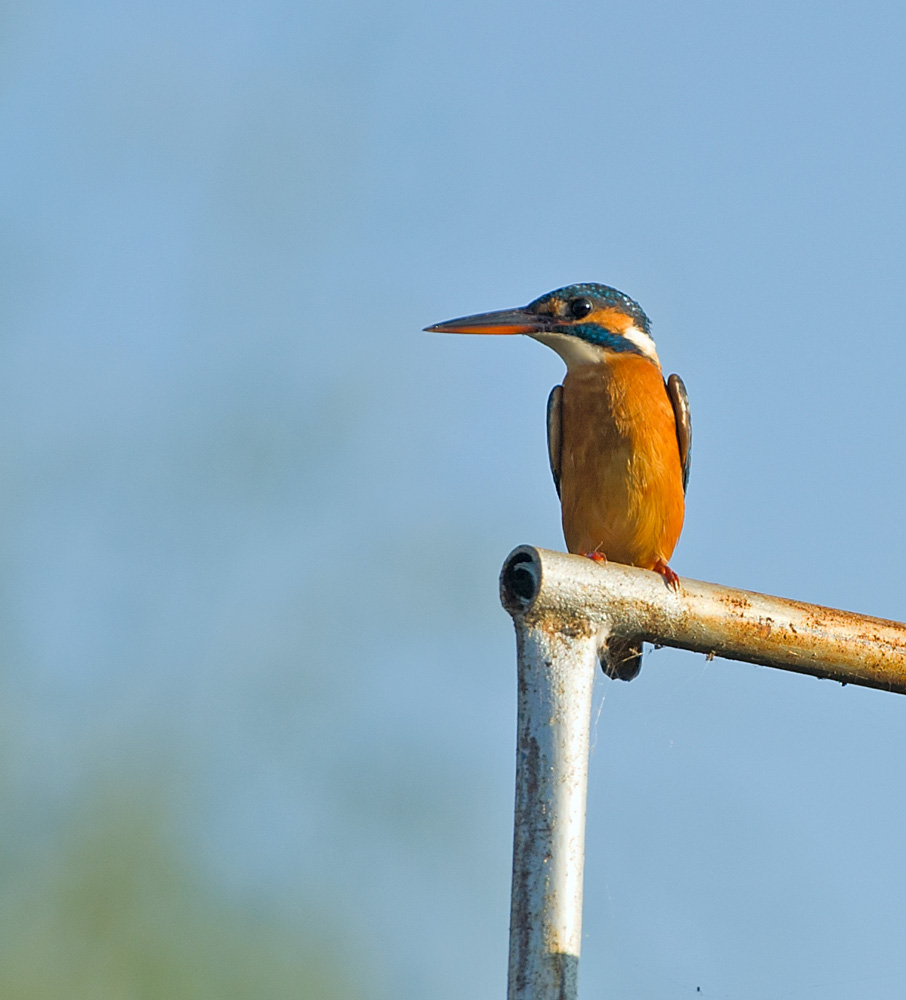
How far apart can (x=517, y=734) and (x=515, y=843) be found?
0.14m

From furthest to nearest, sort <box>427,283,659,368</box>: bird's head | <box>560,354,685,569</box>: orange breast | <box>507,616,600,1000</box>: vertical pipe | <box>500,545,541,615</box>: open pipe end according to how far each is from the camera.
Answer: <box>427,283,659,368</box>: bird's head
<box>560,354,685,569</box>: orange breast
<box>500,545,541,615</box>: open pipe end
<box>507,616,600,1000</box>: vertical pipe

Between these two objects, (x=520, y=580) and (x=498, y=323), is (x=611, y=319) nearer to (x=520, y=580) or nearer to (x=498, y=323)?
(x=498, y=323)

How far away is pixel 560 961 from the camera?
1654mm

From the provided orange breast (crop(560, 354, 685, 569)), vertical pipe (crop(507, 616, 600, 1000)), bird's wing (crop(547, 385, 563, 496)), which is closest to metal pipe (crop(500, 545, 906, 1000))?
vertical pipe (crop(507, 616, 600, 1000))

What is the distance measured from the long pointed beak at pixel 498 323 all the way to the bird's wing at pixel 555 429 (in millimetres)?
248

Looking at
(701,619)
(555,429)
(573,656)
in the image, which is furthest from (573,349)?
(573,656)

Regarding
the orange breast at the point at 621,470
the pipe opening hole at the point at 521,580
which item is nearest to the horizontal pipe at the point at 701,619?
the pipe opening hole at the point at 521,580

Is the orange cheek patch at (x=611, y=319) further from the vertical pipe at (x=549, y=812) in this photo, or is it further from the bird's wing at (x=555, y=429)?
the vertical pipe at (x=549, y=812)

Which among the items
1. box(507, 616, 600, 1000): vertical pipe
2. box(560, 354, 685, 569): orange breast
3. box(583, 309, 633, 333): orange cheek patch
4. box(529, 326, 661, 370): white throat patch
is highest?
box(583, 309, 633, 333): orange cheek patch

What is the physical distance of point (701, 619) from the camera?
→ 2.03 m

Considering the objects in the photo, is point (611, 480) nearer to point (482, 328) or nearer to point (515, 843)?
point (482, 328)

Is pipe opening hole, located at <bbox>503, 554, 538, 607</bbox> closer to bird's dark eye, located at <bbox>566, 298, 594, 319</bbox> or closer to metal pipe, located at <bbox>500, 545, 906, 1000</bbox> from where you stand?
metal pipe, located at <bbox>500, 545, 906, 1000</bbox>

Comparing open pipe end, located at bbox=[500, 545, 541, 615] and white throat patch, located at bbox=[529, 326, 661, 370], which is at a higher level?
white throat patch, located at bbox=[529, 326, 661, 370]

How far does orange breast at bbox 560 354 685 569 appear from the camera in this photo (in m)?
4.68
